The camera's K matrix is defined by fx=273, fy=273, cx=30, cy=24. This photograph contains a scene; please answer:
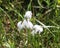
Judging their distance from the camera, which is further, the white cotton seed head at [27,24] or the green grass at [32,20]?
Result: the green grass at [32,20]

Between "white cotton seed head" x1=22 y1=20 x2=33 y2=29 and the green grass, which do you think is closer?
"white cotton seed head" x1=22 y1=20 x2=33 y2=29

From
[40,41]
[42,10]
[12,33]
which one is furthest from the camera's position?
[42,10]

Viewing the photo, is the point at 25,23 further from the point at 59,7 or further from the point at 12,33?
the point at 59,7

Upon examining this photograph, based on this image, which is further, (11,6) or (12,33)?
(11,6)

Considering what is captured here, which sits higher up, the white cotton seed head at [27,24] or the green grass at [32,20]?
the white cotton seed head at [27,24]

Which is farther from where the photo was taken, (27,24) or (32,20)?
(32,20)

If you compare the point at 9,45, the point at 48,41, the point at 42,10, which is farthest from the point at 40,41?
the point at 42,10

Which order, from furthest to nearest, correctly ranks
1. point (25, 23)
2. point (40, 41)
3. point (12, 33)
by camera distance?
point (12, 33) < point (40, 41) < point (25, 23)

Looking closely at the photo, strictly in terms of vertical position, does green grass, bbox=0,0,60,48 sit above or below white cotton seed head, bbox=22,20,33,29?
below
